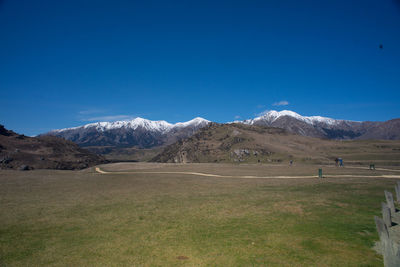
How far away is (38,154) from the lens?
106062mm

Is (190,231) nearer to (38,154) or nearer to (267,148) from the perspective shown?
(38,154)

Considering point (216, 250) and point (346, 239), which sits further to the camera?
point (346, 239)

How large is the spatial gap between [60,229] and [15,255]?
2.87 metres

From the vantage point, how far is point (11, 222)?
43.2 ft

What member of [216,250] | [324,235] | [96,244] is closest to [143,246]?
[96,244]

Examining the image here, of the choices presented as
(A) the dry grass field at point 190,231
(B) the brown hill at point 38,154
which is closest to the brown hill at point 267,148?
(B) the brown hill at point 38,154

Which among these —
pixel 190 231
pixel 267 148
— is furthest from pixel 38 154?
pixel 267 148

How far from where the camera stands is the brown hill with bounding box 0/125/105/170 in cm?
9099

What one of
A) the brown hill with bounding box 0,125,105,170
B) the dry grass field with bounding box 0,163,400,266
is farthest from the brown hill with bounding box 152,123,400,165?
the dry grass field with bounding box 0,163,400,266

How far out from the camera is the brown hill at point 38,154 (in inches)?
3582

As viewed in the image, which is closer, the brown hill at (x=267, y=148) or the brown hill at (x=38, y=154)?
the brown hill at (x=38, y=154)

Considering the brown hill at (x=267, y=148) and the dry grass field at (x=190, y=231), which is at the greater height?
the brown hill at (x=267, y=148)

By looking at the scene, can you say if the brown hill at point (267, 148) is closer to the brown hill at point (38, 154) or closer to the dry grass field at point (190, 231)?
the brown hill at point (38, 154)

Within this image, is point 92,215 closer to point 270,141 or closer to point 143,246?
point 143,246
